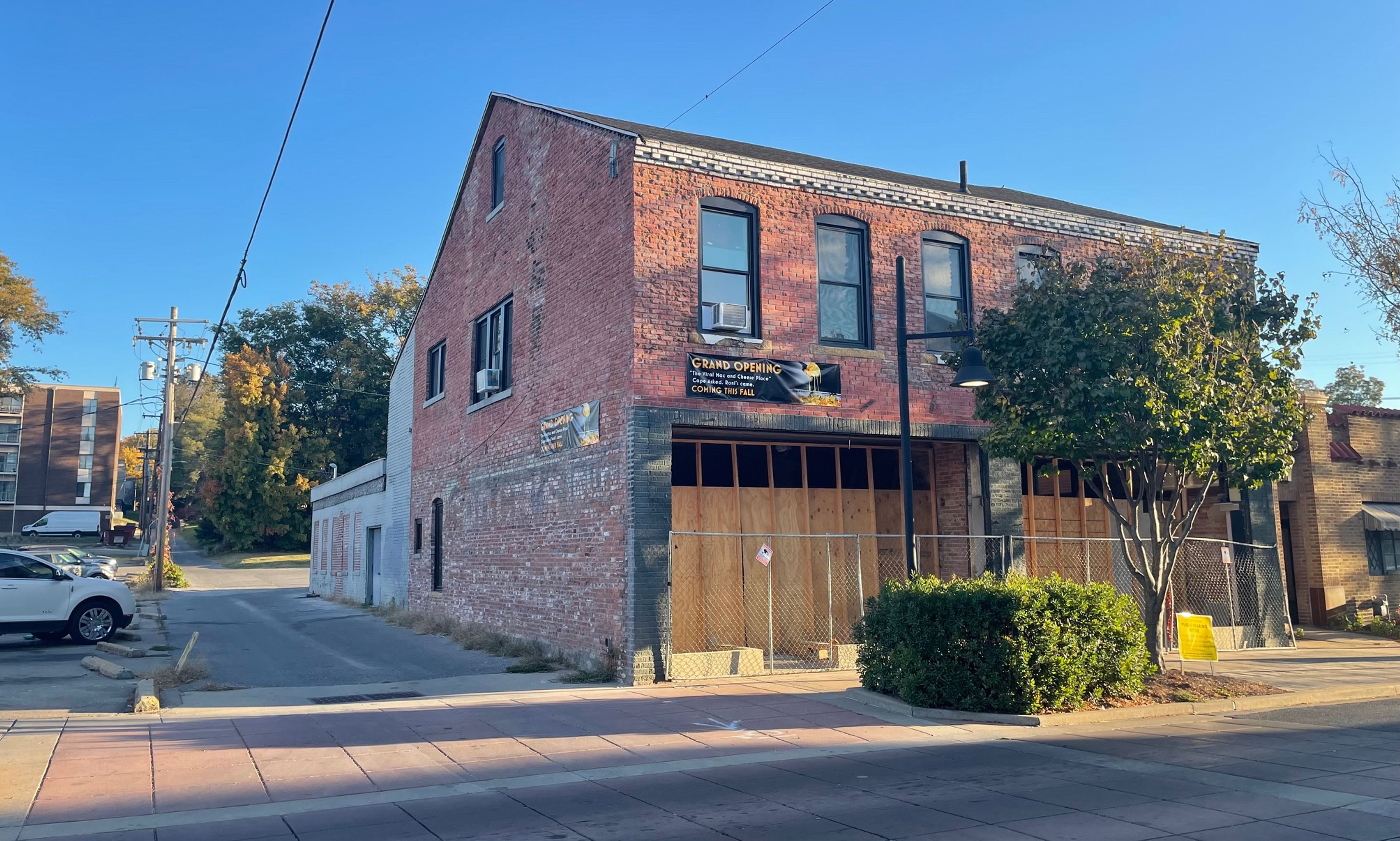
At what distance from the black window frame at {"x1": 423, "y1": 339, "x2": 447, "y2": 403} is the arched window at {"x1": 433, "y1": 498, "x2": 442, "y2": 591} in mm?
2663

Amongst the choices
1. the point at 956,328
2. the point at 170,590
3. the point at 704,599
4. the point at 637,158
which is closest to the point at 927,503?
the point at 956,328

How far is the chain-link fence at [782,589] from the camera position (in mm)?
14750

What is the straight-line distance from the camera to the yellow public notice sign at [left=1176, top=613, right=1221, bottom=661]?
42.9ft

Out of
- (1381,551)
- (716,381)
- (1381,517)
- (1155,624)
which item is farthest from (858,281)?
(1381,551)

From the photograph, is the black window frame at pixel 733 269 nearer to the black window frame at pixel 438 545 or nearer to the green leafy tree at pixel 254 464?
the black window frame at pixel 438 545

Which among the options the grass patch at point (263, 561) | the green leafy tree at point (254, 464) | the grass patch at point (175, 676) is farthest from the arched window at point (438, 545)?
the green leafy tree at point (254, 464)

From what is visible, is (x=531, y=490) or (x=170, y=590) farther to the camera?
(x=170, y=590)

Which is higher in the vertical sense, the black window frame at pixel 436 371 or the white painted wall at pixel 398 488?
the black window frame at pixel 436 371

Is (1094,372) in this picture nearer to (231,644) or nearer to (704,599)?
(704,599)

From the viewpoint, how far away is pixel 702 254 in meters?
14.9

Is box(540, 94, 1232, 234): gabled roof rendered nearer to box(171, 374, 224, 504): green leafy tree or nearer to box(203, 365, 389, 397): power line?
box(203, 365, 389, 397): power line

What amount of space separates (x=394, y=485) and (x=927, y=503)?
15.6 m

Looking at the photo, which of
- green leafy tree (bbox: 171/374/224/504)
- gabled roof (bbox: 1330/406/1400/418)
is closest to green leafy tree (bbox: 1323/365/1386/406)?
gabled roof (bbox: 1330/406/1400/418)

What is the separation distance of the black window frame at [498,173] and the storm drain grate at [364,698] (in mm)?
10542
